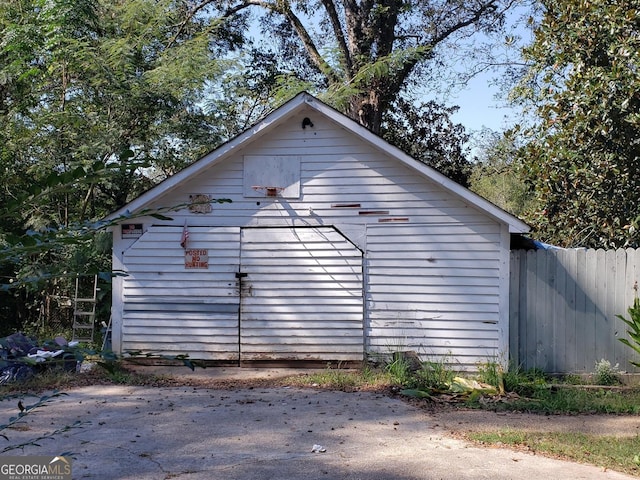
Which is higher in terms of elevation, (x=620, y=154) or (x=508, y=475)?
(x=620, y=154)

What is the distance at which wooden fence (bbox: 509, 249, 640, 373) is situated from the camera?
Answer: 10.2 metres

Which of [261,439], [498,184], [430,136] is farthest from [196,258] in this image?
[498,184]

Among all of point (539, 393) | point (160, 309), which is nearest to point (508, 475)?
point (539, 393)

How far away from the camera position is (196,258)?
1087 centimetres

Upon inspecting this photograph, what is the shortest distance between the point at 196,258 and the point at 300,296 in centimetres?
189

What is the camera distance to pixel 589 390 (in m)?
9.57

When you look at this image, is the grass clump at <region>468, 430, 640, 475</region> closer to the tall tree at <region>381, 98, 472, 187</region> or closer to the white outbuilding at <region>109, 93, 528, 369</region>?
the white outbuilding at <region>109, 93, 528, 369</region>

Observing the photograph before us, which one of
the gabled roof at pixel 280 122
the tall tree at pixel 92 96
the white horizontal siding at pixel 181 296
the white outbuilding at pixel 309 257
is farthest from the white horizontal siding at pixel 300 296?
the tall tree at pixel 92 96

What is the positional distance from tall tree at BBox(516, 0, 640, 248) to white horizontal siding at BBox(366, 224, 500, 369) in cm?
234

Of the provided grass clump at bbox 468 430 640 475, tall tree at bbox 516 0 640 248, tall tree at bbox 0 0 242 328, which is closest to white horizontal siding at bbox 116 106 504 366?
tall tree at bbox 516 0 640 248

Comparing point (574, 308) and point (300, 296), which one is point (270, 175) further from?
point (574, 308)

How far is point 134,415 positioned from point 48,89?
442 inches

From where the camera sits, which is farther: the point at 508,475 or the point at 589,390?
the point at 589,390

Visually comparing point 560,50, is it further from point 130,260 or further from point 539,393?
point 130,260
